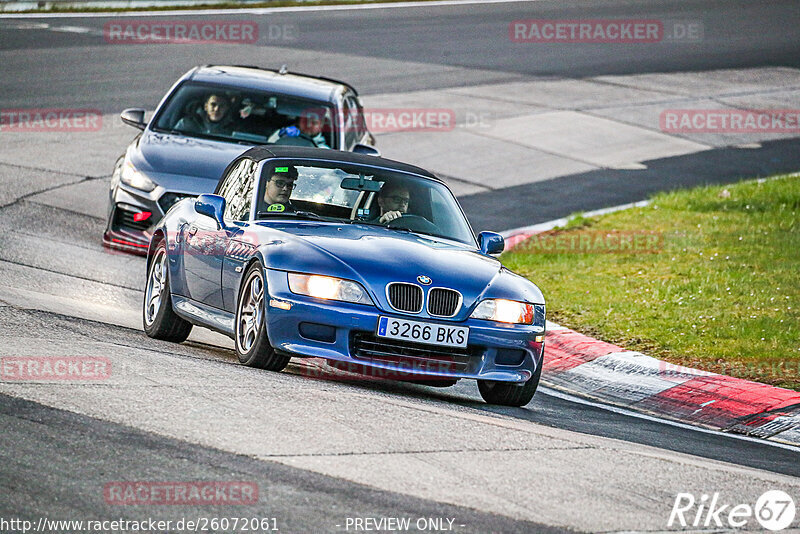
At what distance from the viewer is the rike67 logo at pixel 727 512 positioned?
5.89 m

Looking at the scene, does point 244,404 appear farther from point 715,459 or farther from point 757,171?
point 757,171

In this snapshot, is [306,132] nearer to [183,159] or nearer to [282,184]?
[183,159]

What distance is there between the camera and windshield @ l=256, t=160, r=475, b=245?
30.7 ft

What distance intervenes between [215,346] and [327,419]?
11.6 ft

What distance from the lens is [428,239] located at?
30.3 feet

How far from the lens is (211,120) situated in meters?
14.3

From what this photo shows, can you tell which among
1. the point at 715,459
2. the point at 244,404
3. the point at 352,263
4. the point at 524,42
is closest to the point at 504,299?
the point at 352,263

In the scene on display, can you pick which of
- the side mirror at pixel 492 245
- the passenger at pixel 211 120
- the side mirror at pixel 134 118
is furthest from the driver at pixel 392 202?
the side mirror at pixel 134 118

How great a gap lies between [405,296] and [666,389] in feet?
8.62

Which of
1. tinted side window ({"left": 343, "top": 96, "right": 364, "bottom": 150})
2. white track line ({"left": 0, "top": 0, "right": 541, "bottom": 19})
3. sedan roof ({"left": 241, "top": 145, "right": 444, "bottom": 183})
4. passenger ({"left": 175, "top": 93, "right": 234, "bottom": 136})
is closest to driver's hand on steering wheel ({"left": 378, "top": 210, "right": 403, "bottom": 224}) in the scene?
sedan roof ({"left": 241, "top": 145, "right": 444, "bottom": 183})

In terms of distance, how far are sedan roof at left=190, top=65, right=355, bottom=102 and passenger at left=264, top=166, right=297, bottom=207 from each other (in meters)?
5.06

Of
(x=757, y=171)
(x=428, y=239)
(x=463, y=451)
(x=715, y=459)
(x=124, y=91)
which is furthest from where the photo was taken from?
(x=124, y=91)

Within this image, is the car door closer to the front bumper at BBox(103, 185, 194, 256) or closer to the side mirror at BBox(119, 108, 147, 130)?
the front bumper at BBox(103, 185, 194, 256)

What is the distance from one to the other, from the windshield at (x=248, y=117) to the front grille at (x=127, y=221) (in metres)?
1.23
